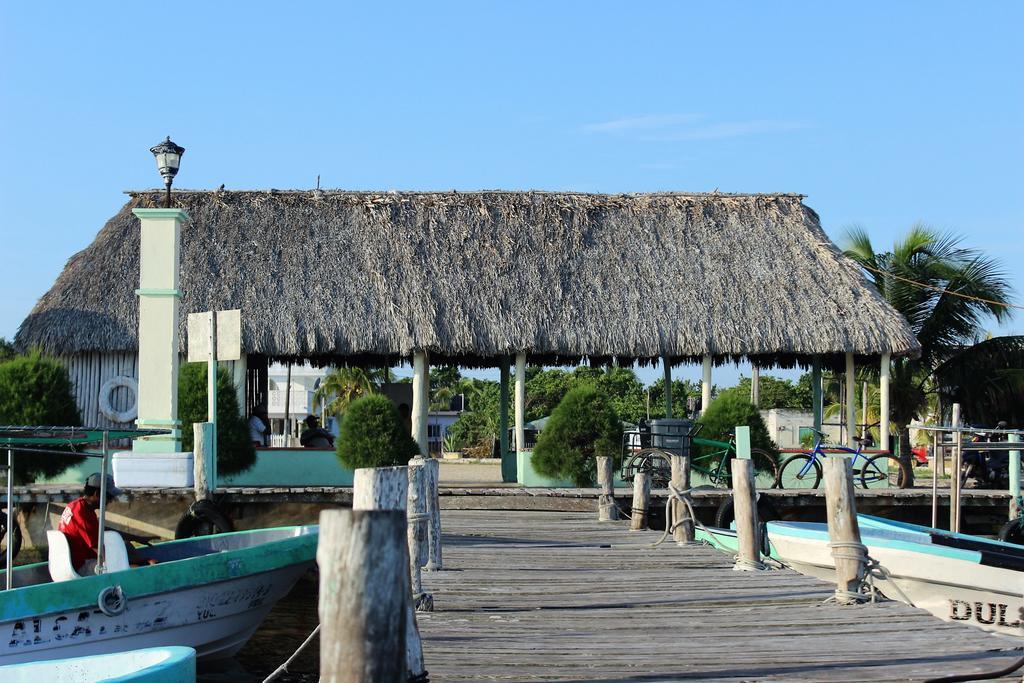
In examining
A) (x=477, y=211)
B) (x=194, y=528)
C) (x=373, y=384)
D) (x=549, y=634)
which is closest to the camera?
(x=549, y=634)

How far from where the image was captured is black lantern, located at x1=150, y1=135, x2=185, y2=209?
1533cm

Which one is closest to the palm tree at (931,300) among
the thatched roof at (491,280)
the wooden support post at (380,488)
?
the thatched roof at (491,280)

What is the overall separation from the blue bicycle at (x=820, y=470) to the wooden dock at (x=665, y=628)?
6.88 meters

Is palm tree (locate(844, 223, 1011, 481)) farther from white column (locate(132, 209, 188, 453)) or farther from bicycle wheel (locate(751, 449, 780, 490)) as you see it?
white column (locate(132, 209, 188, 453))

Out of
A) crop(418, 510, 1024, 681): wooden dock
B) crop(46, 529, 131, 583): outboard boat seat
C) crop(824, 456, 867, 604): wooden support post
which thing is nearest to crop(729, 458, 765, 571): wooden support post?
crop(418, 510, 1024, 681): wooden dock

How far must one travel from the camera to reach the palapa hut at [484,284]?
1933 cm

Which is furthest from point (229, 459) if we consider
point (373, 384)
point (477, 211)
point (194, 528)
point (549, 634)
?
point (373, 384)

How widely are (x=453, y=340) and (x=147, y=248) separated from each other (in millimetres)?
5438

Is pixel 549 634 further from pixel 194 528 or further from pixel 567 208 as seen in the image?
pixel 567 208

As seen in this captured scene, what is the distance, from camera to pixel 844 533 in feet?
26.7

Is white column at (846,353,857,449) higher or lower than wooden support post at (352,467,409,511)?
higher

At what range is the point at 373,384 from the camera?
45438 mm

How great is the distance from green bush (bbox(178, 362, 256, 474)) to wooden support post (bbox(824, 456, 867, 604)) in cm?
999

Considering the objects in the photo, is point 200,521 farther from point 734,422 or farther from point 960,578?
point 734,422
